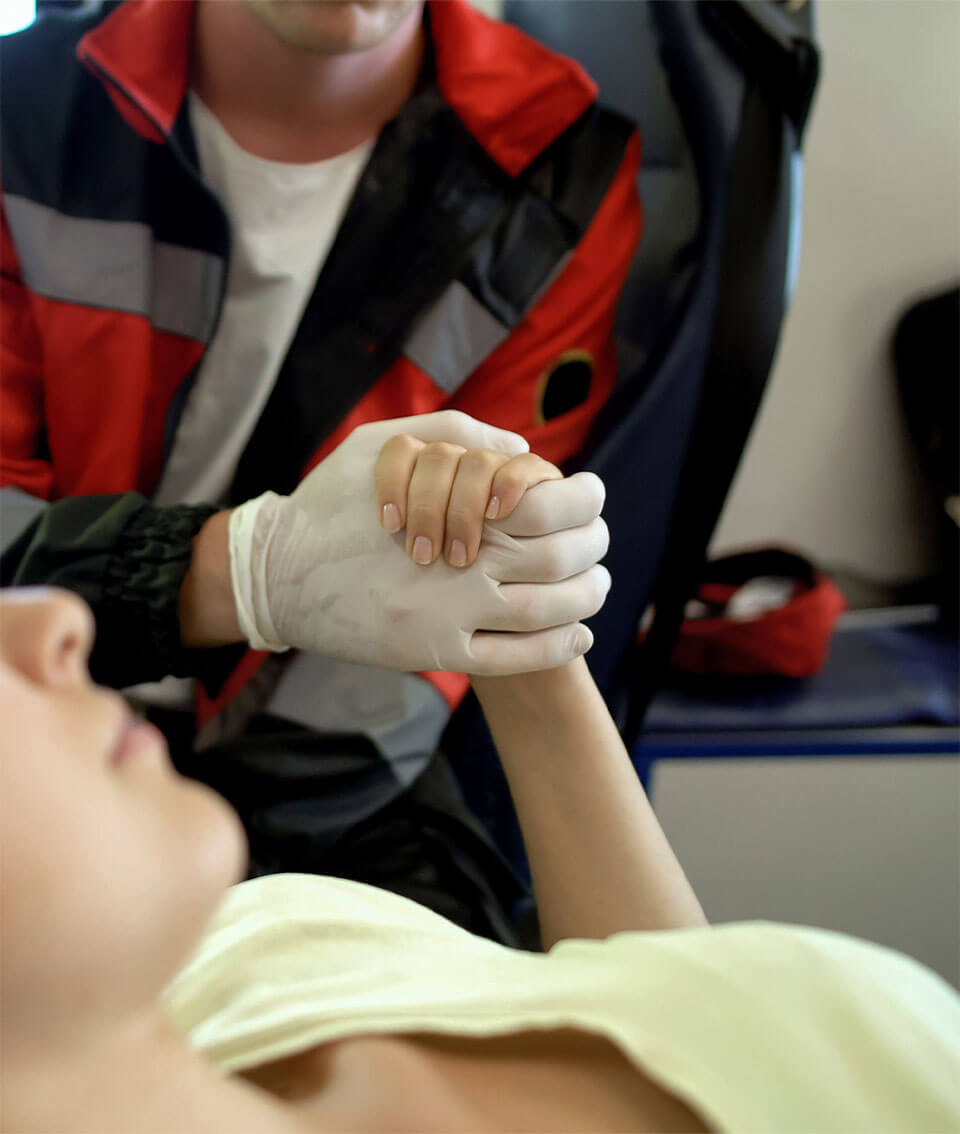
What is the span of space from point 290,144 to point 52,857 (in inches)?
31.8

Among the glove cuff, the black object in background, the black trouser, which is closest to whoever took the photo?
the glove cuff

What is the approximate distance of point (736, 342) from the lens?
817 millimetres

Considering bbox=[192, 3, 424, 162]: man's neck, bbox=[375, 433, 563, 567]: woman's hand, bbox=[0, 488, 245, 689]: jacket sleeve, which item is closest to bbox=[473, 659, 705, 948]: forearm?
bbox=[375, 433, 563, 567]: woman's hand

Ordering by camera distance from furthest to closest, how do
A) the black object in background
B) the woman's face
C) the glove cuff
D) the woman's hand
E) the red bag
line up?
the black object in background → the red bag → the glove cuff → the woman's hand → the woman's face

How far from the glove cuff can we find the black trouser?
0.17 metres

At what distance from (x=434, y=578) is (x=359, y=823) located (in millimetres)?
323

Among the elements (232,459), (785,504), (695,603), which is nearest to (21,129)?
(232,459)

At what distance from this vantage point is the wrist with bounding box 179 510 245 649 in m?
0.64

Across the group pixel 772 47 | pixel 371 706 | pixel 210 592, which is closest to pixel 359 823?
pixel 371 706

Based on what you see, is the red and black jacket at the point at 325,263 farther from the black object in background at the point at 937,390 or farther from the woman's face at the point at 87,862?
the black object in background at the point at 937,390

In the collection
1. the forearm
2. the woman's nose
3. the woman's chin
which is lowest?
the forearm

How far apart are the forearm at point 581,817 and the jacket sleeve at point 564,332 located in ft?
1.19

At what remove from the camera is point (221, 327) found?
865 mm

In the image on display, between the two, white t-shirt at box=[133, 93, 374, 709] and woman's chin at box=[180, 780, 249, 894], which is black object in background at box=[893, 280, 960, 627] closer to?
white t-shirt at box=[133, 93, 374, 709]
